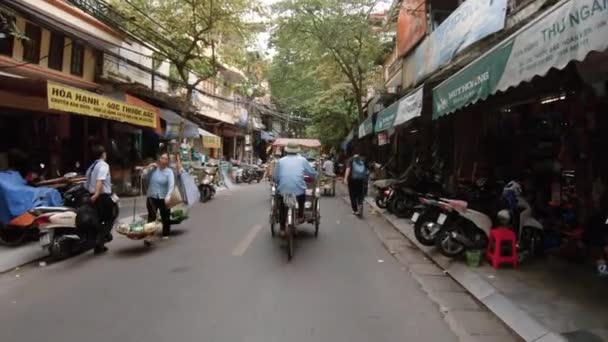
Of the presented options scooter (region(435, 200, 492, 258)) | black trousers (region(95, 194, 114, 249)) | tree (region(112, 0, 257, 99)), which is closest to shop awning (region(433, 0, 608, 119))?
scooter (region(435, 200, 492, 258))

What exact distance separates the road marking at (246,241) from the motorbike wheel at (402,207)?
3719 mm

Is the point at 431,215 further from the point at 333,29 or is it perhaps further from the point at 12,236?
the point at 333,29

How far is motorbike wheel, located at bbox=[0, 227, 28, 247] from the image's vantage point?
830cm

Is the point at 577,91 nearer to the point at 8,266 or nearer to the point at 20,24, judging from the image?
the point at 8,266

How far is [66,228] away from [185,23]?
10997 mm

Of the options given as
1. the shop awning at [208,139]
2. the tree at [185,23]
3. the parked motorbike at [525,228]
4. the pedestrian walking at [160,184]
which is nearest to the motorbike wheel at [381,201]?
the parked motorbike at [525,228]

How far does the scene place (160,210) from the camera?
943 centimetres

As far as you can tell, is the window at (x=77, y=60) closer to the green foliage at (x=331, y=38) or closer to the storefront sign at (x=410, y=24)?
the green foliage at (x=331, y=38)

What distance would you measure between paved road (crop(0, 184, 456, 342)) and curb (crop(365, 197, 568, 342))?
63 cm

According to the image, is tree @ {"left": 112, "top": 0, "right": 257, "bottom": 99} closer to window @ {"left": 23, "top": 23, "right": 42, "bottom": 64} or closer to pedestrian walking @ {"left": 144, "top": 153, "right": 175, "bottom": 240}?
window @ {"left": 23, "top": 23, "right": 42, "bottom": 64}

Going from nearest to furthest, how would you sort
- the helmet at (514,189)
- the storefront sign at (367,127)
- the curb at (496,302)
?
1. the curb at (496,302)
2. the helmet at (514,189)
3. the storefront sign at (367,127)

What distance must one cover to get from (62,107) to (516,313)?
8605mm

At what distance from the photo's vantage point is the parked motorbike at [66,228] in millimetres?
7602

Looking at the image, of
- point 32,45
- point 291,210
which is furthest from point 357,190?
point 32,45
